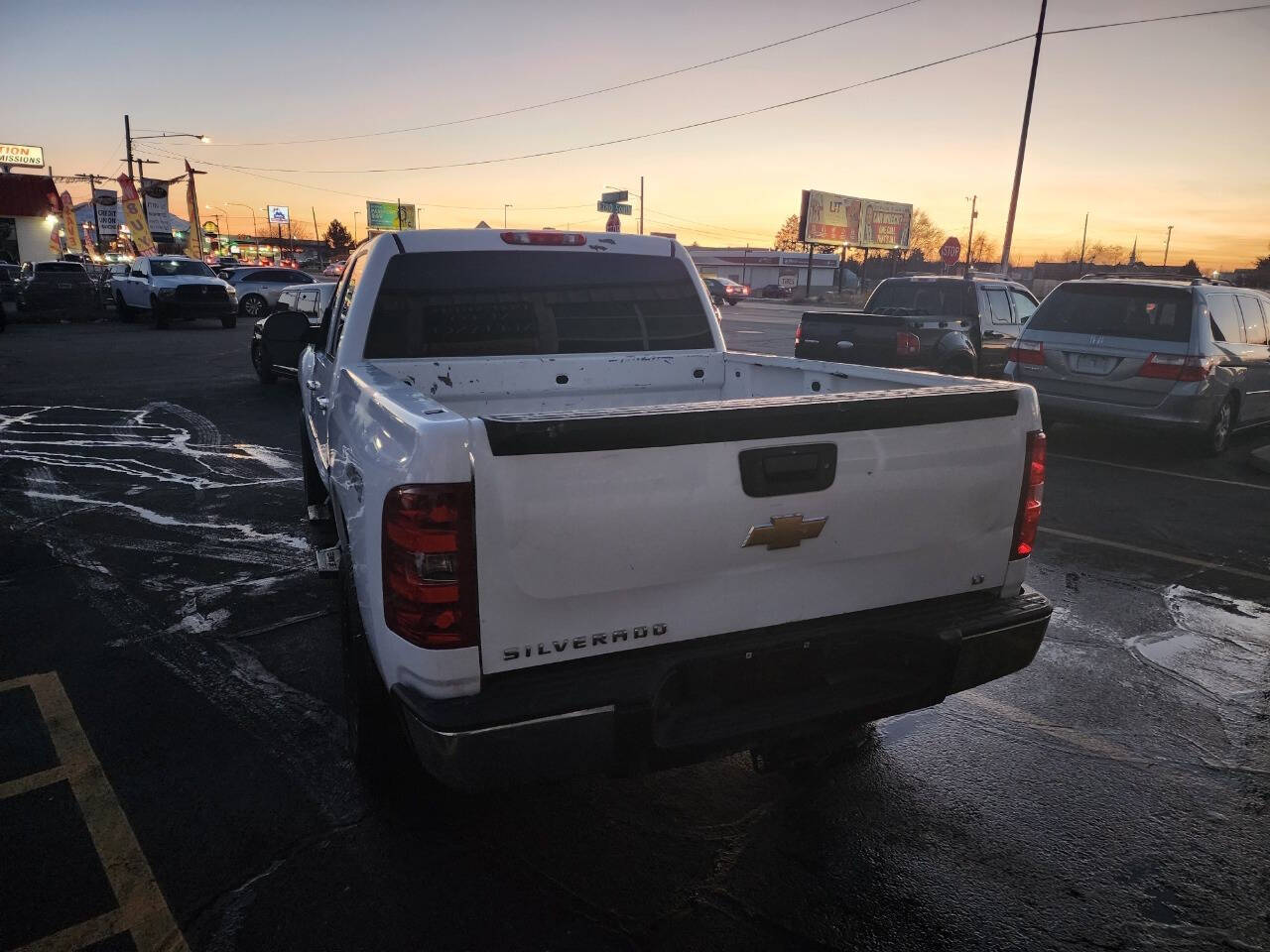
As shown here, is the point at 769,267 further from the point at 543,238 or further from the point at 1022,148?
the point at 543,238

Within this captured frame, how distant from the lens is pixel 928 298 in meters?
12.1

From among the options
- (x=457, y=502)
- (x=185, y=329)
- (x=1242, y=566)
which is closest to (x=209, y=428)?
(x=457, y=502)

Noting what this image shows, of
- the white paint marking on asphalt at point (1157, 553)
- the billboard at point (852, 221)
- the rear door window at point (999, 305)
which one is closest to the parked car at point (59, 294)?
the rear door window at point (999, 305)

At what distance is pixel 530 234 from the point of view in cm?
400

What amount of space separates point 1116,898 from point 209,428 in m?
10.0

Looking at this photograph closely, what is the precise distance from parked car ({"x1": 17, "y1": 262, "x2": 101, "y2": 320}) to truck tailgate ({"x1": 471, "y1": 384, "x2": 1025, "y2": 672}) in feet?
92.1

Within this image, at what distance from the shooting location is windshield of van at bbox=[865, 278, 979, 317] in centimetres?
1174

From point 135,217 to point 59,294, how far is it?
2039 cm

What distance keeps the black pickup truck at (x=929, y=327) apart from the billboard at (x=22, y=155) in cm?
8721

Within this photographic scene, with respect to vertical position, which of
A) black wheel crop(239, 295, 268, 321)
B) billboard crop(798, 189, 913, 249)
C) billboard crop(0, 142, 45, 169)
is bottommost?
black wheel crop(239, 295, 268, 321)

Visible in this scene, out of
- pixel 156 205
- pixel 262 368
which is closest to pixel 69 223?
pixel 156 205

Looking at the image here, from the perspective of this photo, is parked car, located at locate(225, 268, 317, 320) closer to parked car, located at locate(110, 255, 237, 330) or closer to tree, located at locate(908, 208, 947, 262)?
parked car, located at locate(110, 255, 237, 330)

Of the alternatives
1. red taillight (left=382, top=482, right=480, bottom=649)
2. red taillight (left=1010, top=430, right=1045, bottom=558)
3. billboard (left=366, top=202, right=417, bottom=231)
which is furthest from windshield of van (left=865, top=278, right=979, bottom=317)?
billboard (left=366, top=202, right=417, bottom=231)

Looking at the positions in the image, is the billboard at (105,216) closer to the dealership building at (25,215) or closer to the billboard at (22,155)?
the dealership building at (25,215)
